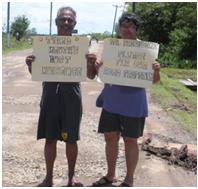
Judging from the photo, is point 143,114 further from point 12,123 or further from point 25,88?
point 25,88

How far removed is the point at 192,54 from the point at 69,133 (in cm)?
2556

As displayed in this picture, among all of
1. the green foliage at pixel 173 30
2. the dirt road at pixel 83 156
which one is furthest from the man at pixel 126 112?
the green foliage at pixel 173 30

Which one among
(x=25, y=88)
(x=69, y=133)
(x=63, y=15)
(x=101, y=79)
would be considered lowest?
(x=25, y=88)

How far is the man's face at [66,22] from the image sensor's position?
456 cm

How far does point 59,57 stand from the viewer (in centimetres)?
491

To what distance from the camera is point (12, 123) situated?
8.26 meters

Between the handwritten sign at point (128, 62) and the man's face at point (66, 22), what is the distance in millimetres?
429

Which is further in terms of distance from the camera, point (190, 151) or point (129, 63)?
point (190, 151)

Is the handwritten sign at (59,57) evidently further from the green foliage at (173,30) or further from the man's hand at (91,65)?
the green foliage at (173,30)

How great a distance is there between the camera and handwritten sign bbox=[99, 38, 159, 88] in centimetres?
484

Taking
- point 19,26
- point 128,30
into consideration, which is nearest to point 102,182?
point 128,30

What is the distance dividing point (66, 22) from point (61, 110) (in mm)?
841

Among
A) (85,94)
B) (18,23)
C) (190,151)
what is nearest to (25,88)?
(85,94)

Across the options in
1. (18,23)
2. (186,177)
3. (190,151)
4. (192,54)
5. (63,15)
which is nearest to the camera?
(63,15)
